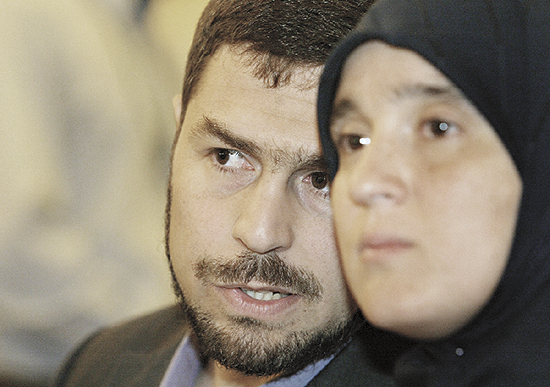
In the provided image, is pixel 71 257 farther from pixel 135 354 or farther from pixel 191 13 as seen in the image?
pixel 191 13

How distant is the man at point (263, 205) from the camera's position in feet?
3.82

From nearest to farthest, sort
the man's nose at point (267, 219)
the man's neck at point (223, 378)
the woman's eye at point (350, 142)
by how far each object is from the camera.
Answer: the woman's eye at point (350, 142) → the man's nose at point (267, 219) → the man's neck at point (223, 378)

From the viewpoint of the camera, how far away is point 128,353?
175 centimetres

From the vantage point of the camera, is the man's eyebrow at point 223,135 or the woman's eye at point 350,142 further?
the man's eyebrow at point 223,135

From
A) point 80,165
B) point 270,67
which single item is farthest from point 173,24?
point 270,67

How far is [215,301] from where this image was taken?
4.19 feet

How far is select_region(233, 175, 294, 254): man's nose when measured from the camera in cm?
113

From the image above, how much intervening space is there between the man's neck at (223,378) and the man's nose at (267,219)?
37 cm

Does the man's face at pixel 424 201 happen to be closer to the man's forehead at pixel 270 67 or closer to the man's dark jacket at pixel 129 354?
the man's forehead at pixel 270 67

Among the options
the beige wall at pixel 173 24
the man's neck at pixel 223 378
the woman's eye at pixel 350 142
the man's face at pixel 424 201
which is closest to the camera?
the man's face at pixel 424 201

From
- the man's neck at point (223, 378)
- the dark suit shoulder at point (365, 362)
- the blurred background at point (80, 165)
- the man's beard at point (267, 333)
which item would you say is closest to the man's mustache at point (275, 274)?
the man's beard at point (267, 333)

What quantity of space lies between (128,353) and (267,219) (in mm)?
839

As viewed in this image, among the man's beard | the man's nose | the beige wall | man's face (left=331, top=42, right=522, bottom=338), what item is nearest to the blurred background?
the beige wall

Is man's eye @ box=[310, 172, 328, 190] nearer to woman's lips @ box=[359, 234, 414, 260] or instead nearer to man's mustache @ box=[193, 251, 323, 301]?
man's mustache @ box=[193, 251, 323, 301]
